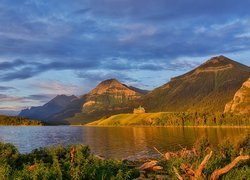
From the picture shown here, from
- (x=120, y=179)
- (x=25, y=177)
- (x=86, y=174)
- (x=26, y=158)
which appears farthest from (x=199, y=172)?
(x=26, y=158)

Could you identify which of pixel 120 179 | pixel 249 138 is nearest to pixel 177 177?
pixel 120 179

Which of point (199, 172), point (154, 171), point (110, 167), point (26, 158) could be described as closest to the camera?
point (199, 172)

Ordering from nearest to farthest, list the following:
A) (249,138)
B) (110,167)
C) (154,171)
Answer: (110,167)
(154,171)
(249,138)

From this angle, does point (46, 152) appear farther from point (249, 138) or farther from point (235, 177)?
point (249, 138)

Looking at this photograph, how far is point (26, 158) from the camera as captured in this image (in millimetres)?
49750

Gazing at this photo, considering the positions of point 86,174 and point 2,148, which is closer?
point 86,174

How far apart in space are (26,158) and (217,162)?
25961mm

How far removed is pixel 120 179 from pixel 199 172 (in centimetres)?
599

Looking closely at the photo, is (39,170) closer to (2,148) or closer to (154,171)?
(154,171)

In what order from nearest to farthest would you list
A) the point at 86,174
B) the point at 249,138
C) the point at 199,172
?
the point at 199,172 → the point at 86,174 → the point at 249,138

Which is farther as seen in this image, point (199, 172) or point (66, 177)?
point (66, 177)

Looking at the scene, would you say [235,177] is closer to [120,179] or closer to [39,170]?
[120,179]

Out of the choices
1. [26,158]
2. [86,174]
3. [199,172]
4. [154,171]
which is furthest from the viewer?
[26,158]

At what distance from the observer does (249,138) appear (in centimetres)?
7494
